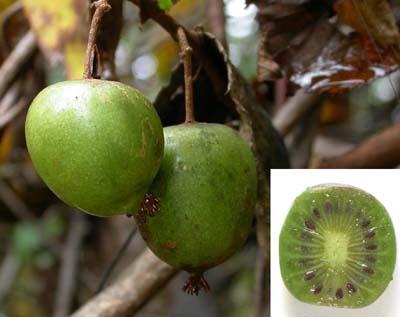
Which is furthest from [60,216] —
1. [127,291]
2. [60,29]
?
[127,291]

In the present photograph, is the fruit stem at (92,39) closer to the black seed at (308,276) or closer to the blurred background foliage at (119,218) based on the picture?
the black seed at (308,276)

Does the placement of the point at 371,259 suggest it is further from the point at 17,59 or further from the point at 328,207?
the point at 17,59

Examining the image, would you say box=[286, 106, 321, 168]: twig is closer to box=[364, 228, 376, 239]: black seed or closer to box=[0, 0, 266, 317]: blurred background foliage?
box=[0, 0, 266, 317]: blurred background foliage

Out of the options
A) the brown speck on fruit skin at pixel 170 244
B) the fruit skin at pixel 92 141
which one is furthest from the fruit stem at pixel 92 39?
the brown speck on fruit skin at pixel 170 244

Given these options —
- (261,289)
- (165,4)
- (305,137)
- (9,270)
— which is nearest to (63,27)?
(165,4)

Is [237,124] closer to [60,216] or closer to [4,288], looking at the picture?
[60,216]

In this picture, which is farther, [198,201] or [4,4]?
[4,4]
